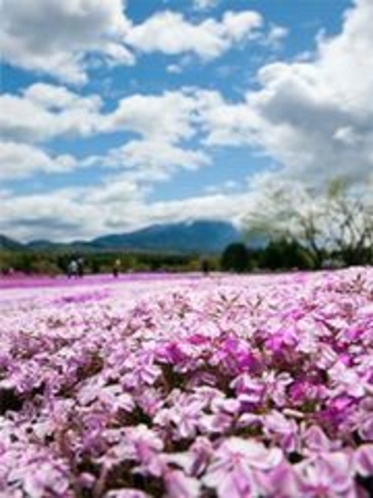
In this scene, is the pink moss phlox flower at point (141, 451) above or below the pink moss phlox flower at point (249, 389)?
below

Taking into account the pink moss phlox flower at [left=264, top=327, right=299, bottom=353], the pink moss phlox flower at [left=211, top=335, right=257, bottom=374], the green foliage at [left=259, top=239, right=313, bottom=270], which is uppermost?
the green foliage at [left=259, top=239, right=313, bottom=270]

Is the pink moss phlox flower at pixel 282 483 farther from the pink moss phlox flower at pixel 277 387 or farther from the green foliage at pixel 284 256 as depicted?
the green foliage at pixel 284 256

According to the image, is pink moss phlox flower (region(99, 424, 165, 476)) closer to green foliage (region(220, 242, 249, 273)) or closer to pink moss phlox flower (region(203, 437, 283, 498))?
pink moss phlox flower (region(203, 437, 283, 498))

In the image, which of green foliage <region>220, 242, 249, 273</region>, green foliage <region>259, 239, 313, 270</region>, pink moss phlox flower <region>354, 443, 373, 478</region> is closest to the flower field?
pink moss phlox flower <region>354, 443, 373, 478</region>

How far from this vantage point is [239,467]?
8.58 feet

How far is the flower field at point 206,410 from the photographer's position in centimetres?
266

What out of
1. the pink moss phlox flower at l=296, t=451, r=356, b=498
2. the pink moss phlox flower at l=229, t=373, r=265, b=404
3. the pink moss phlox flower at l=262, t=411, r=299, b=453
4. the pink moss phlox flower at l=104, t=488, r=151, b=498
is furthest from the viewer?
the pink moss phlox flower at l=229, t=373, r=265, b=404

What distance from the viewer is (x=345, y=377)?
340cm

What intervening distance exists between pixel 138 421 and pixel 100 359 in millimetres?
1599

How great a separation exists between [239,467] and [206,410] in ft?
3.58

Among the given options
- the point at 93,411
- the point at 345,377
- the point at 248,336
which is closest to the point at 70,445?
the point at 93,411

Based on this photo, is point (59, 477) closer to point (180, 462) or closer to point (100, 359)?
point (180, 462)

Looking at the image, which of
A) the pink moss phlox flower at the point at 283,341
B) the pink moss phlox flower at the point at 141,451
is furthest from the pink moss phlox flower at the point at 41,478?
the pink moss phlox flower at the point at 283,341

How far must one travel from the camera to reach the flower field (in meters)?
2.66
